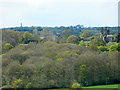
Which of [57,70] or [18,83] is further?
[57,70]

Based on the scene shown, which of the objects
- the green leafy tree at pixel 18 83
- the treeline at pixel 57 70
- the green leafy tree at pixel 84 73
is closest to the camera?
the green leafy tree at pixel 18 83

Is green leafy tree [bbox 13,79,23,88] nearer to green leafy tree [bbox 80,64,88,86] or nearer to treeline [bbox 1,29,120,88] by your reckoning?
treeline [bbox 1,29,120,88]

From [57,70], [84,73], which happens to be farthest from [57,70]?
[84,73]

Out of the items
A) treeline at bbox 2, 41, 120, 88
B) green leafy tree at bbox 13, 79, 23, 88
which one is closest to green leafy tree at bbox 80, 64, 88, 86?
treeline at bbox 2, 41, 120, 88

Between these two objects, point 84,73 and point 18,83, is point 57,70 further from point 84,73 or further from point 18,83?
point 18,83

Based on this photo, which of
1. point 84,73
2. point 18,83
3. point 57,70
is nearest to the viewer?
point 18,83

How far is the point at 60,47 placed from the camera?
15367 millimetres

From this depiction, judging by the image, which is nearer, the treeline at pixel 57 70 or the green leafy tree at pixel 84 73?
the treeline at pixel 57 70

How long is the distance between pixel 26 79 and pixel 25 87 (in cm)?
33

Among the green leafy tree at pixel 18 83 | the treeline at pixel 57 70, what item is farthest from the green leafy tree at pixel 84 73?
the green leafy tree at pixel 18 83

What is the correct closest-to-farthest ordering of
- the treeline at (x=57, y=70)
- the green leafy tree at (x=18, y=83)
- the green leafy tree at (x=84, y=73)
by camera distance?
the green leafy tree at (x=18, y=83)
the treeline at (x=57, y=70)
the green leafy tree at (x=84, y=73)

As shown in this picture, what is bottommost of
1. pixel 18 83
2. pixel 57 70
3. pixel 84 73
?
pixel 18 83

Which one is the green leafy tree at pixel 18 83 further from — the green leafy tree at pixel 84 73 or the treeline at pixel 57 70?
the green leafy tree at pixel 84 73

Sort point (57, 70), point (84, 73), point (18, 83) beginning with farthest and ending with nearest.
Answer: point (84, 73), point (57, 70), point (18, 83)
